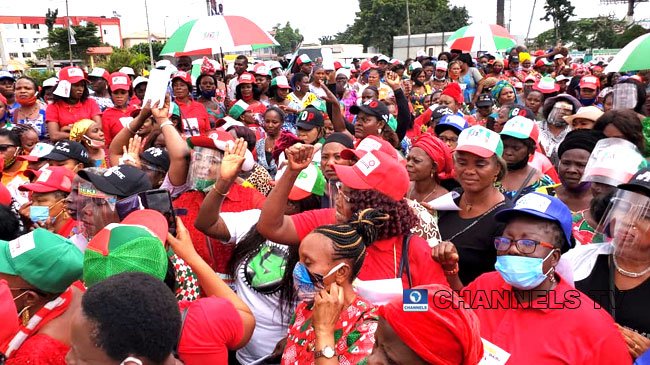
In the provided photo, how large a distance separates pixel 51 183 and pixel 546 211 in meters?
3.17

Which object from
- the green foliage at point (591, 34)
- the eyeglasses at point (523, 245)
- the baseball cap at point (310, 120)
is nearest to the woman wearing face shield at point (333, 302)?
the eyeglasses at point (523, 245)

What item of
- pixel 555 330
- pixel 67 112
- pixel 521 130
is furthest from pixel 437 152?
→ pixel 67 112

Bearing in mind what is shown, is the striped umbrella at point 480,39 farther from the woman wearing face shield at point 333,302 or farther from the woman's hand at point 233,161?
the woman wearing face shield at point 333,302

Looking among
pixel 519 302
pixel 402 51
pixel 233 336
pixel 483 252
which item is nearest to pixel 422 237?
pixel 483 252

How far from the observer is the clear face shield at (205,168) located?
363cm

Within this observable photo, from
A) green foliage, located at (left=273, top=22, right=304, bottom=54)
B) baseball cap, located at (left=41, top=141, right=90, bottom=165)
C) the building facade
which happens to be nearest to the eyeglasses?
baseball cap, located at (left=41, top=141, right=90, bottom=165)

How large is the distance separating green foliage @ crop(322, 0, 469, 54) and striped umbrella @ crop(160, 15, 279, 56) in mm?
53839

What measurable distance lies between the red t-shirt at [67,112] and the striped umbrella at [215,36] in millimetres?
1297

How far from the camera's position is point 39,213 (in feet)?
12.2

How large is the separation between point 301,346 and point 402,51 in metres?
47.7

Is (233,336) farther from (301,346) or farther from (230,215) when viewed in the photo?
(230,215)

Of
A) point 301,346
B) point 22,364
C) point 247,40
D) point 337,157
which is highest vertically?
point 247,40

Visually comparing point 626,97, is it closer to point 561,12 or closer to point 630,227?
point 630,227

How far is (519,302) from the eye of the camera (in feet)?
8.17
